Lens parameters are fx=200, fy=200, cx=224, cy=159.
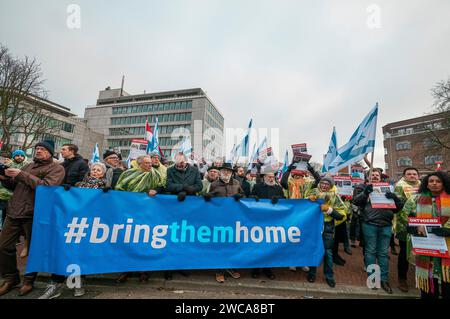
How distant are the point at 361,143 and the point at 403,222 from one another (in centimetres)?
179

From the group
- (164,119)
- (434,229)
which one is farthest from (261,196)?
(164,119)

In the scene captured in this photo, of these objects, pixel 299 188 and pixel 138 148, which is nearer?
Result: pixel 299 188

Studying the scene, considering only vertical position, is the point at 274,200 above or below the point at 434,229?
above

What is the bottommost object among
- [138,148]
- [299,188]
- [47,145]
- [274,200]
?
[274,200]

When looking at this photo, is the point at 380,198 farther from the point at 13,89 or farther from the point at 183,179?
the point at 13,89

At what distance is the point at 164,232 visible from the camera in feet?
11.6

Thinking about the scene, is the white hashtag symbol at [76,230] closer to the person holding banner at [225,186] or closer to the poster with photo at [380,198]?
the person holding banner at [225,186]

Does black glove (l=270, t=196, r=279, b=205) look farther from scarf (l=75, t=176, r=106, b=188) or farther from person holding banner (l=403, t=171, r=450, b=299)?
scarf (l=75, t=176, r=106, b=188)

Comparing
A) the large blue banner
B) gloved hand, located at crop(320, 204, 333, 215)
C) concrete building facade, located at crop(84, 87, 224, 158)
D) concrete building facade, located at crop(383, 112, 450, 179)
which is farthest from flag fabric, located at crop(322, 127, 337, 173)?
concrete building facade, located at crop(84, 87, 224, 158)

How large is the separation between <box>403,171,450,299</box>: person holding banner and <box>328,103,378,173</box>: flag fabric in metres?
1.42

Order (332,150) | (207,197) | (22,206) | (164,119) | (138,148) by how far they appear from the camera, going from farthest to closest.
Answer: (164,119), (332,150), (138,148), (207,197), (22,206)

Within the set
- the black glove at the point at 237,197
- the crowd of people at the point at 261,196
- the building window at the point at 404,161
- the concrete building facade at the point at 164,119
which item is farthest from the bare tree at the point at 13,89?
the building window at the point at 404,161
